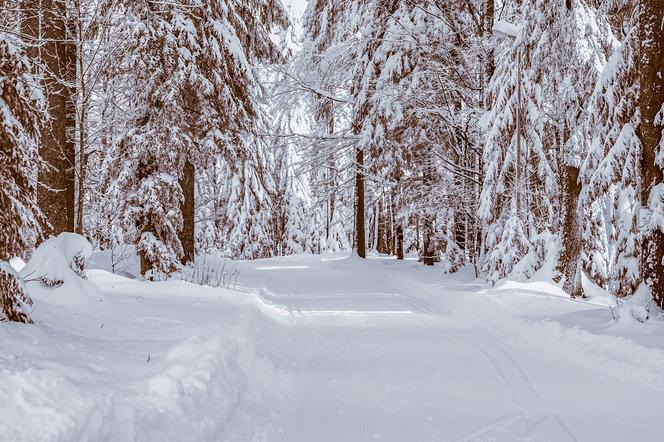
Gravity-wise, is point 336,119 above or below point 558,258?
above

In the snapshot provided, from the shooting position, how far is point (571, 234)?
11953 mm

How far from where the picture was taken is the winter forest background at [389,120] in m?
8.16

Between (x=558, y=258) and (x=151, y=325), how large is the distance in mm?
9404

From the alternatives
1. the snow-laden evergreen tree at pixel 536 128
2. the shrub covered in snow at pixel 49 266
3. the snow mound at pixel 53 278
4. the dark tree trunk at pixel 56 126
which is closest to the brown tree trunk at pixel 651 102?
the snow-laden evergreen tree at pixel 536 128

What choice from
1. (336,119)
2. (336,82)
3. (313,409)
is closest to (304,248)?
(336,119)

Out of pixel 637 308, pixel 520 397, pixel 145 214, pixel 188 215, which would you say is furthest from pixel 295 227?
pixel 520 397

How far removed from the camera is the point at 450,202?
17.7 metres

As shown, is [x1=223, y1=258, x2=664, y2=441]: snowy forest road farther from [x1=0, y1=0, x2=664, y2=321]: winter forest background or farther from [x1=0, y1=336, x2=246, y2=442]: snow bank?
[x1=0, y1=0, x2=664, y2=321]: winter forest background

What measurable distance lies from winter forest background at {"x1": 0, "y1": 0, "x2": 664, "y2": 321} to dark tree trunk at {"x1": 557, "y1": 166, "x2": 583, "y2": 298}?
34 mm

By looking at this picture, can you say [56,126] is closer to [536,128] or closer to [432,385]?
[432,385]

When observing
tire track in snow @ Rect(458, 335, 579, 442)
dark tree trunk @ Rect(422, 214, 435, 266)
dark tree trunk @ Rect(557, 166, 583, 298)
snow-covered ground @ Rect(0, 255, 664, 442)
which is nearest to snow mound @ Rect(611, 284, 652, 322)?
snow-covered ground @ Rect(0, 255, 664, 442)

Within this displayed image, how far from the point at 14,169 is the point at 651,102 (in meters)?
8.54

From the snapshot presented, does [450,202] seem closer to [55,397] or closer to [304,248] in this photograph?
[55,397]

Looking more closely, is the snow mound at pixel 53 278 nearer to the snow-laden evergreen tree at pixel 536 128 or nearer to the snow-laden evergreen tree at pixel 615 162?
the snow-laden evergreen tree at pixel 615 162
